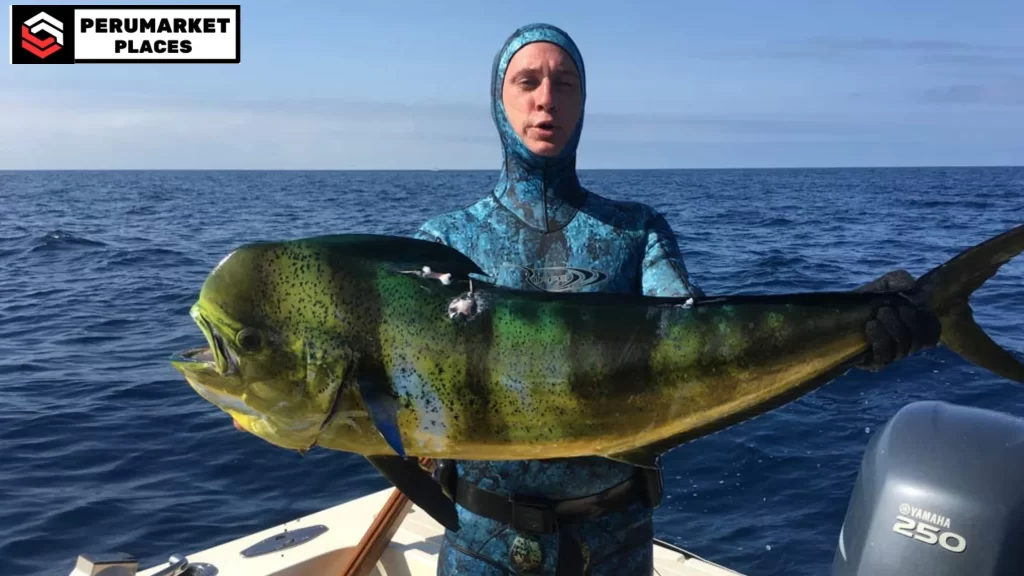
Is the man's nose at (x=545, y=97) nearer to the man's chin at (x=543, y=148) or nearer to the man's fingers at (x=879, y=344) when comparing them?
the man's chin at (x=543, y=148)

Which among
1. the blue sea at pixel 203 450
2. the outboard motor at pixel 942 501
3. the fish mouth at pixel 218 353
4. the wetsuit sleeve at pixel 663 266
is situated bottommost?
the blue sea at pixel 203 450

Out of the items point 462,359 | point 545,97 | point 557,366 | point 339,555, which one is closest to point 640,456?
point 557,366

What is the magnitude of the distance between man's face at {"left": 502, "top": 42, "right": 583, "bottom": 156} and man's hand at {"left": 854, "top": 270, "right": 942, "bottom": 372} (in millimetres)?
1329

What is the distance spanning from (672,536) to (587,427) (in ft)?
21.2

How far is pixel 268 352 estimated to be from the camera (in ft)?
6.86

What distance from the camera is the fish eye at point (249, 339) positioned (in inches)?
82.0

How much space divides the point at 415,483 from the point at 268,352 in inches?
21.9

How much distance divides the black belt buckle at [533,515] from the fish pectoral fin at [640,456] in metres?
0.68

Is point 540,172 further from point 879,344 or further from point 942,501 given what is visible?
point 942,501

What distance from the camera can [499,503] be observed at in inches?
112

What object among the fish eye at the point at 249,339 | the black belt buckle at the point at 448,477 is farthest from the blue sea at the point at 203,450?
the fish eye at the point at 249,339

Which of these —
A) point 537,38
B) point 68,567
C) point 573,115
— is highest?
point 537,38

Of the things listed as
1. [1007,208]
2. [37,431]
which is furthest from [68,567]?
[1007,208]

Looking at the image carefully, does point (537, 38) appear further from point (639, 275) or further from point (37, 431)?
point (37, 431)
